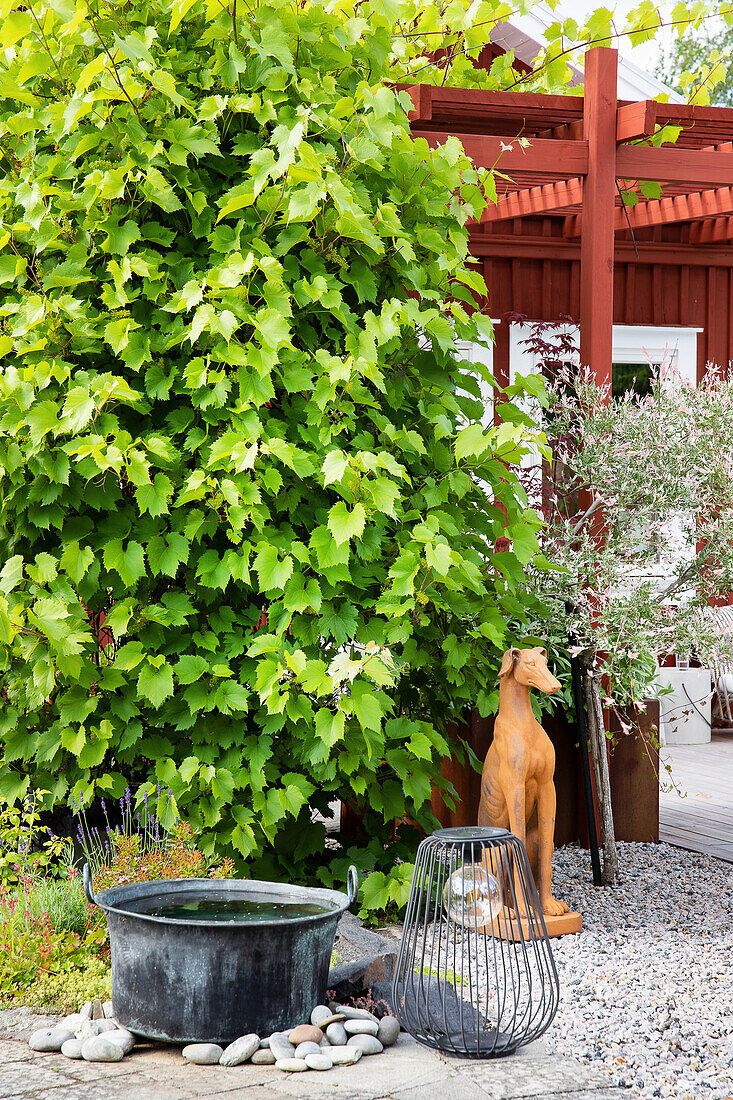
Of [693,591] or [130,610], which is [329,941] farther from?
[693,591]

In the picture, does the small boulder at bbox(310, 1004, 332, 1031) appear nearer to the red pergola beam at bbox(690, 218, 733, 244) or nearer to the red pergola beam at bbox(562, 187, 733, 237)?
the red pergola beam at bbox(562, 187, 733, 237)

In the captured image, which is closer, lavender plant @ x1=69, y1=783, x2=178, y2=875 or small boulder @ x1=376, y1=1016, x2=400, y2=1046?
small boulder @ x1=376, y1=1016, x2=400, y2=1046

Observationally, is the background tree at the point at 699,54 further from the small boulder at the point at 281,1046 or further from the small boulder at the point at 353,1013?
the small boulder at the point at 281,1046

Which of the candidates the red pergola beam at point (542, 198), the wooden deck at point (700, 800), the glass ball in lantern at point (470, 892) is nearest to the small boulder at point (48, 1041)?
the glass ball in lantern at point (470, 892)

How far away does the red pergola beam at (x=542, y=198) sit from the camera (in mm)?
5547

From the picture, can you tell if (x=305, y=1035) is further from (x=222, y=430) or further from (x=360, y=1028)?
(x=222, y=430)

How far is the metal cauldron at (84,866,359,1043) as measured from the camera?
7.55 feet

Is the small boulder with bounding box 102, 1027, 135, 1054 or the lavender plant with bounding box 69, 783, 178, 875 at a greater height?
the lavender plant with bounding box 69, 783, 178, 875

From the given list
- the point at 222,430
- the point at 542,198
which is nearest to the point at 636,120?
the point at 542,198

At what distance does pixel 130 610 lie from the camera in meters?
3.13

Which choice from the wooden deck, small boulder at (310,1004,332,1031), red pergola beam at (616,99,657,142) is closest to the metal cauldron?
small boulder at (310,1004,332,1031)

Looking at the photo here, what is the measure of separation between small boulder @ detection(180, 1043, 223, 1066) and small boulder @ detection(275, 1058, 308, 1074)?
0.45 feet

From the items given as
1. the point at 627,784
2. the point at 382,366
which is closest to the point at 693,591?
the point at 627,784

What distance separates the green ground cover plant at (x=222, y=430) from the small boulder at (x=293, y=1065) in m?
0.86
